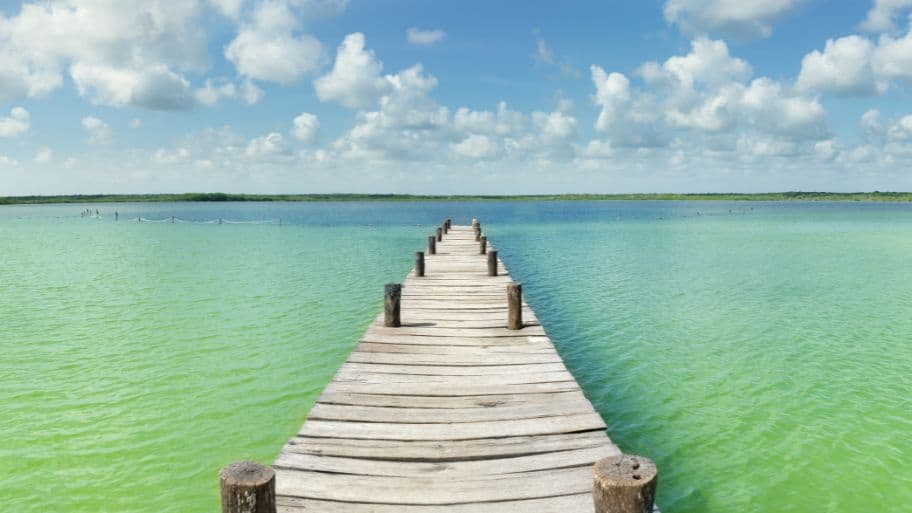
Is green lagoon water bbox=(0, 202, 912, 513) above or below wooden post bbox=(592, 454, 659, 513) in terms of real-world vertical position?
below

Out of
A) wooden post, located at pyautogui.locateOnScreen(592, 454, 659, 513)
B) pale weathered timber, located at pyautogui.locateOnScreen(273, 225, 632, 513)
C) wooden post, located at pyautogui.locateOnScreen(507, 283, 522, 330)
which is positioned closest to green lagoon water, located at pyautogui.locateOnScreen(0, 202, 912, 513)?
pale weathered timber, located at pyautogui.locateOnScreen(273, 225, 632, 513)

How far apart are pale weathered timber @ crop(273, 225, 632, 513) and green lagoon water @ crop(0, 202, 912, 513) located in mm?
1827

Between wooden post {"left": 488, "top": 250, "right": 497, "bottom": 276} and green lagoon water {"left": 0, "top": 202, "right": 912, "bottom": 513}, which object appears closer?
green lagoon water {"left": 0, "top": 202, "right": 912, "bottom": 513}

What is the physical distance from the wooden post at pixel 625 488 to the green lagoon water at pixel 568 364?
3.86m

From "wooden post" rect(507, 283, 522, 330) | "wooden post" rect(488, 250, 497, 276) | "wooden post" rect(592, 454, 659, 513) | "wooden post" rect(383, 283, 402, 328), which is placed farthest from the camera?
"wooden post" rect(488, 250, 497, 276)

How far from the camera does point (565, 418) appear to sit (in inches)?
276

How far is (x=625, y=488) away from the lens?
3.89 meters

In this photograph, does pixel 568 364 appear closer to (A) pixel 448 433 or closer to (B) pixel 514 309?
(B) pixel 514 309

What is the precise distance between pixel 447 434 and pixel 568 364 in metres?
6.89

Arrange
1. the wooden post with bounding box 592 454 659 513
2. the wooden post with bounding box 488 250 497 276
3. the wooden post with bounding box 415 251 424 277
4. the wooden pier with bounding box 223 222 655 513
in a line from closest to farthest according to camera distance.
A: 1. the wooden post with bounding box 592 454 659 513
2. the wooden pier with bounding box 223 222 655 513
3. the wooden post with bounding box 415 251 424 277
4. the wooden post with bounding box 488 250 497 276

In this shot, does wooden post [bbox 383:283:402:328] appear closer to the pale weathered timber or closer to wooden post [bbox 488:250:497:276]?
the pale weathered timber

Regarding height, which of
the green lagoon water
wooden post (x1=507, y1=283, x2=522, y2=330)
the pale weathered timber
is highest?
wooden post (x1=507, y1=283, x2=522, y2=330)

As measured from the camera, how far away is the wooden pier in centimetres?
527

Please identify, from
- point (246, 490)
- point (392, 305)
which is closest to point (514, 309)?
point (392, 305)
